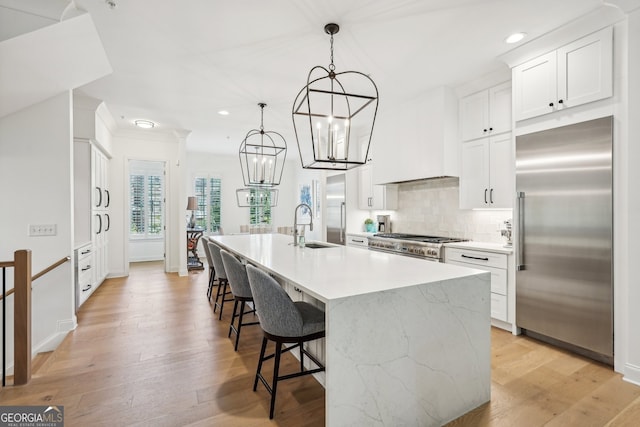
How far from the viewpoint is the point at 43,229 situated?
310cm

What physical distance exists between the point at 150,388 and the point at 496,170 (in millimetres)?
3793

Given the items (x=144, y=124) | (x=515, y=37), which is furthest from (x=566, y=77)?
(x=144, y=124)

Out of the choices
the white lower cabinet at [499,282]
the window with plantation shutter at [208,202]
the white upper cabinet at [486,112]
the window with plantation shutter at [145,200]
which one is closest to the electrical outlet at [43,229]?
the white lower cabinet at [499,282]

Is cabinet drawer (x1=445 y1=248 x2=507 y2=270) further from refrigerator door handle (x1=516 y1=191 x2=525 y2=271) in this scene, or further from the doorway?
the doorway

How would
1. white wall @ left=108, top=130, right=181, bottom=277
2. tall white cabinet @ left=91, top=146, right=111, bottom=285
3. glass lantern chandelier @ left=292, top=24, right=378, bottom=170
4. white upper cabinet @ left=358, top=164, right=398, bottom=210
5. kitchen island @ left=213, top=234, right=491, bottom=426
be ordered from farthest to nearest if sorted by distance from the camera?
white wall @ left=108, top=130, right=181, bottom=277 < white upper cabinet @ left=358, top=164, right=398, bottom=210 < tall white cabinet @ left=91, top=146, right=111, bottom=285 < glass lantern chandelier @ left=292, top=24, right=378, bottom=170 < kitchen island @ left=213, top=234, right=491, bottom=426

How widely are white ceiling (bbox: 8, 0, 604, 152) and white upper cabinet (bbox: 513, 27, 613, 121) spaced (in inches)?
10.0

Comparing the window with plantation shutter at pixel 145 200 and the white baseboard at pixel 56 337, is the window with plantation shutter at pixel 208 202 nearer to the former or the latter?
the window with plantation shutter at pixel 145 200

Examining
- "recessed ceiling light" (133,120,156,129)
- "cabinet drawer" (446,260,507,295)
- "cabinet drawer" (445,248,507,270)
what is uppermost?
"recessed ceiling light" (133,120,156,129)

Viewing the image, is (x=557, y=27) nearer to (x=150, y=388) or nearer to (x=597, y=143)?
(x=597, y=143)

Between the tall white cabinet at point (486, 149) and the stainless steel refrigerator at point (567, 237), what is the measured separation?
1.24 ft

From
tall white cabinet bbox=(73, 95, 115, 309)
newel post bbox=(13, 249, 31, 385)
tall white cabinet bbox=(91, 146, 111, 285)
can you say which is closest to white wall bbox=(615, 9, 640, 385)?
newel post bbox=(13, 249, 31, 385)

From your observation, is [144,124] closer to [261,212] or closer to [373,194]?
[261,212]

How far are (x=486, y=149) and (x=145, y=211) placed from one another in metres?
7.77

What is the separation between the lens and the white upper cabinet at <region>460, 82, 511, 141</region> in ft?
11.1
